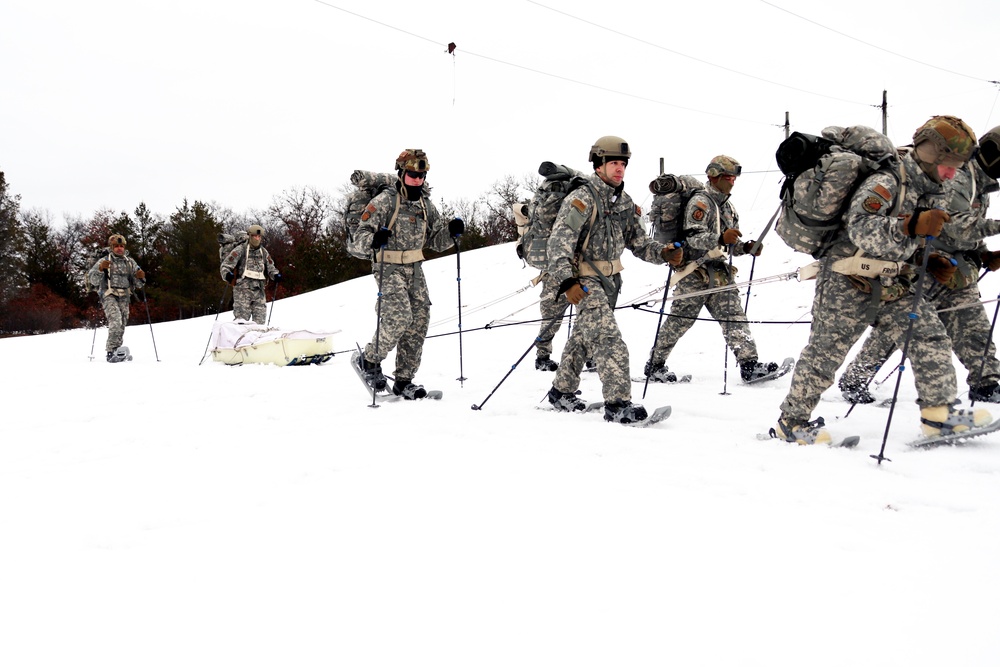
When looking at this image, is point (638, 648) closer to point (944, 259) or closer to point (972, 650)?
point (972, 650)

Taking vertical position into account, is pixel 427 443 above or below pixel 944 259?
below

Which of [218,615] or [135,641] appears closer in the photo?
[135,641]

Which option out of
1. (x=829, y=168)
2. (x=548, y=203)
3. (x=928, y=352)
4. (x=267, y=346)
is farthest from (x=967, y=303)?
(x=267, y=346)

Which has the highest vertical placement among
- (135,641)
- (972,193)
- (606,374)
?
(972,193)

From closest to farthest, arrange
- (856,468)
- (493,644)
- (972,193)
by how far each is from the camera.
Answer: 1. (493,644)
2. (856,468)
3. (972,193)

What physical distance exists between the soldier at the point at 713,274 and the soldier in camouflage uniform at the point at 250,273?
9040mm

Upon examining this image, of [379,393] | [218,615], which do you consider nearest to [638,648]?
[218,615]

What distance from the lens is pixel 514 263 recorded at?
23.0 metres

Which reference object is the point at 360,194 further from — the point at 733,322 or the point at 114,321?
the point at 114,321

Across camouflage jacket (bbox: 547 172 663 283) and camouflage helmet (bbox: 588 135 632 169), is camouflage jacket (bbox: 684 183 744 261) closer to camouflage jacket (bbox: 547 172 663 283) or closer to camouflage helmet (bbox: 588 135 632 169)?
camouflage jacket (bbox: 547 172 663 283)

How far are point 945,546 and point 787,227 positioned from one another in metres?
2.64

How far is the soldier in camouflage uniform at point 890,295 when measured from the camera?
4328 millimetres

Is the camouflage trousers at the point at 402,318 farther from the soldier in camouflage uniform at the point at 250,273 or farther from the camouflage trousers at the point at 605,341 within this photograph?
the soldier in camouflage uniform at the point at 250,273

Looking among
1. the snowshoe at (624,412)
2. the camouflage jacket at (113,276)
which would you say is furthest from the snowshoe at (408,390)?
the camouflage jacket at (113,276)
